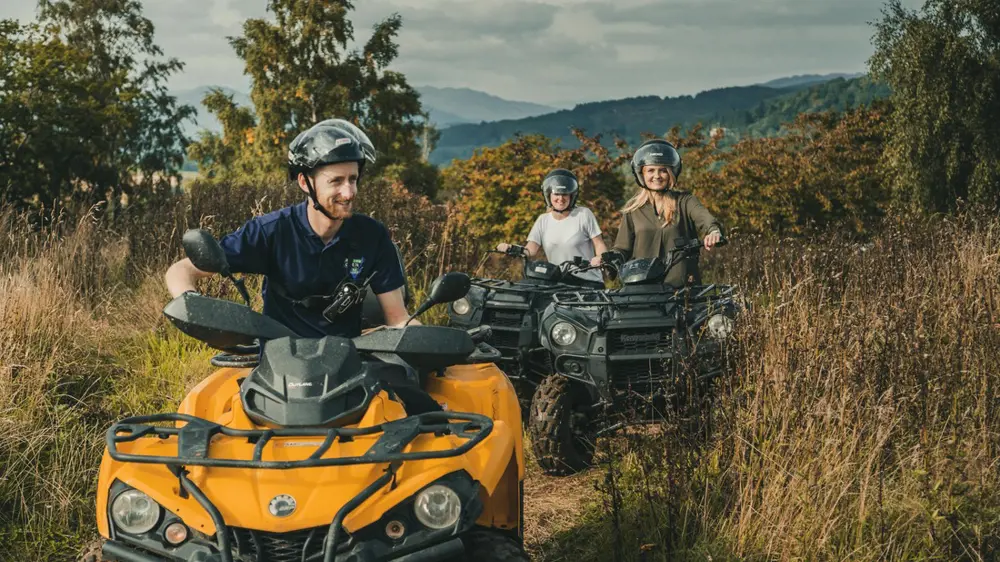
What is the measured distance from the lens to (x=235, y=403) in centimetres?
307

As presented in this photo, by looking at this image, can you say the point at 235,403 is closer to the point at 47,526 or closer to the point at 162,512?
the point at 162,512

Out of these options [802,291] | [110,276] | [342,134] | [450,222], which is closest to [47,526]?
[342,134]

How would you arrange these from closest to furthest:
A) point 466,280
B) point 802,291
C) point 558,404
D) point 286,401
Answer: point 286,401
point 466,280
point 802,291
point 558,404

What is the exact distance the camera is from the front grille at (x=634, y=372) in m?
6.24

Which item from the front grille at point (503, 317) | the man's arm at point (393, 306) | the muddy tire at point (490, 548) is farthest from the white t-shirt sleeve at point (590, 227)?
the muddy tire at point (490, 548)

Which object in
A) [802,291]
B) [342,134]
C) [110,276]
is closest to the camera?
[342,134]

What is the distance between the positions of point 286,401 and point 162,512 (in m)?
0.43

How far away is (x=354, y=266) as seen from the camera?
424cm

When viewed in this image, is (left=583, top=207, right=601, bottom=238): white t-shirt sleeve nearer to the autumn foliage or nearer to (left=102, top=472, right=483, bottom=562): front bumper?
(left=102, top=472, right=483, bottom=562): front bumper

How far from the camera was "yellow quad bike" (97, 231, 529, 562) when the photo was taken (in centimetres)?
268

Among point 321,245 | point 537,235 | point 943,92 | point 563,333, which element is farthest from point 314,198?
point 943,92

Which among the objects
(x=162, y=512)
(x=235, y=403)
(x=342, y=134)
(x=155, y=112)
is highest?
(x=155, y=112)

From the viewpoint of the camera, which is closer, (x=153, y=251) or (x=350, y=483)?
(x=350, y=483)

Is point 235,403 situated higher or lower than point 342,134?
lower
